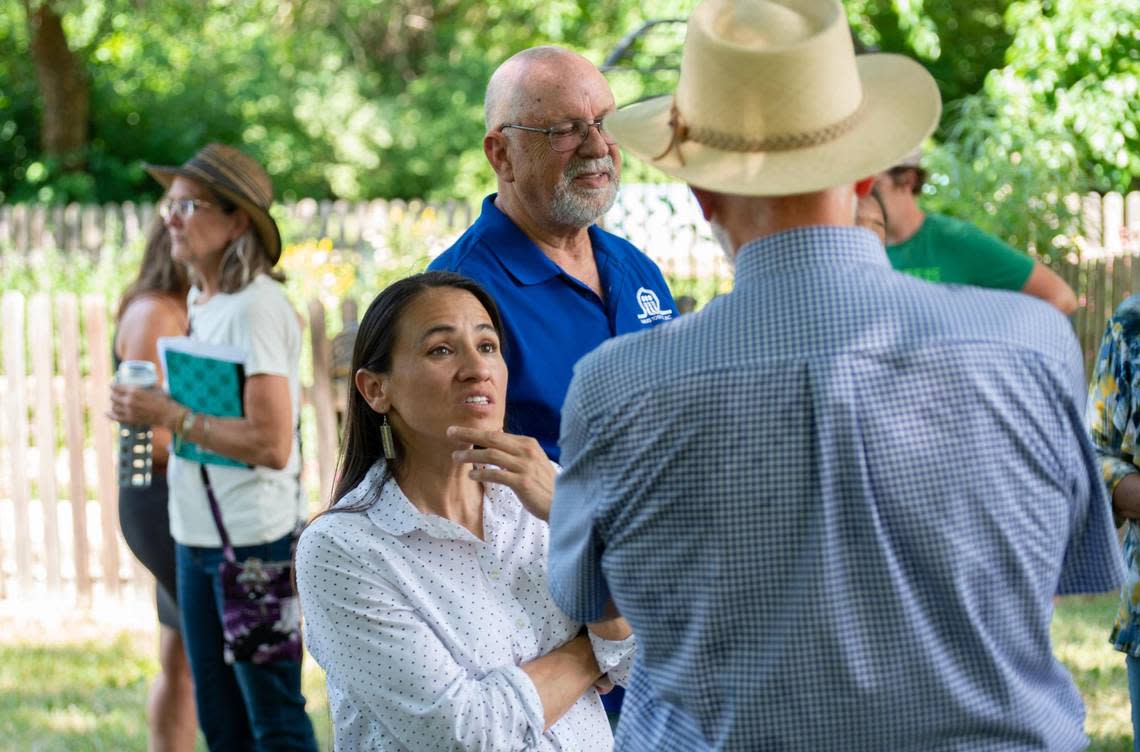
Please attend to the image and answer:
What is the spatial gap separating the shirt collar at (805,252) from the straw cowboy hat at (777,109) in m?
0.06

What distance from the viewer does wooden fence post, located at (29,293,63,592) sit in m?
7.32

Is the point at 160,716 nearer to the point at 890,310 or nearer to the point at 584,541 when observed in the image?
the point at 584,541

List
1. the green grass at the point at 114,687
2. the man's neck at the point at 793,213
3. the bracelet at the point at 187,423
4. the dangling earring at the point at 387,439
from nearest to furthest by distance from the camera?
the man's neck at the point at 793,213, the dangling earring at the point at 387,439, the bracelet at the point at 187,423, the green grass at the point at 114,687

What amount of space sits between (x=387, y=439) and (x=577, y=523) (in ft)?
2.83

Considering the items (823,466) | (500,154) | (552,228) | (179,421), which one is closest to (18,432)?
(179,421)

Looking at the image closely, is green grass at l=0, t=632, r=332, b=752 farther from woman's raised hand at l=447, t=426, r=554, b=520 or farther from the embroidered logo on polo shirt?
woman's raised hand at l=447, t=426, r=554, b=520

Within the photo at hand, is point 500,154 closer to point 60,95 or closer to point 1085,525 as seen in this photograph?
point 1085,525

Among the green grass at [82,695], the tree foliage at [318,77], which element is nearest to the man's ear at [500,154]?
the green grass at [82,695]

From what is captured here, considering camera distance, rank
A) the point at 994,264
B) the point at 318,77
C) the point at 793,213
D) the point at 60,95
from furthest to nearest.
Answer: the point at 318,77
the point at 60,95
the point at 994,264
the point at 793,213

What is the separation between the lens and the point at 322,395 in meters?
7.06

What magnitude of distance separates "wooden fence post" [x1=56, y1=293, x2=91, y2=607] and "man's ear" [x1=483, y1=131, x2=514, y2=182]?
4.52 metres

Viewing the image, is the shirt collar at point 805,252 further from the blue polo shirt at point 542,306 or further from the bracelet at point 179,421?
the bracelet at point 179,421

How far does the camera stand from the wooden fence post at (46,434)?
24.0 feet

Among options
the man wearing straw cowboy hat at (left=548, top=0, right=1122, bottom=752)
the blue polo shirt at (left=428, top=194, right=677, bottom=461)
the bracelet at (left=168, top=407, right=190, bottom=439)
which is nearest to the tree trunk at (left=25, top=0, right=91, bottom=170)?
the bracelet at (left=168, top=407, right=190, bottom=439)
